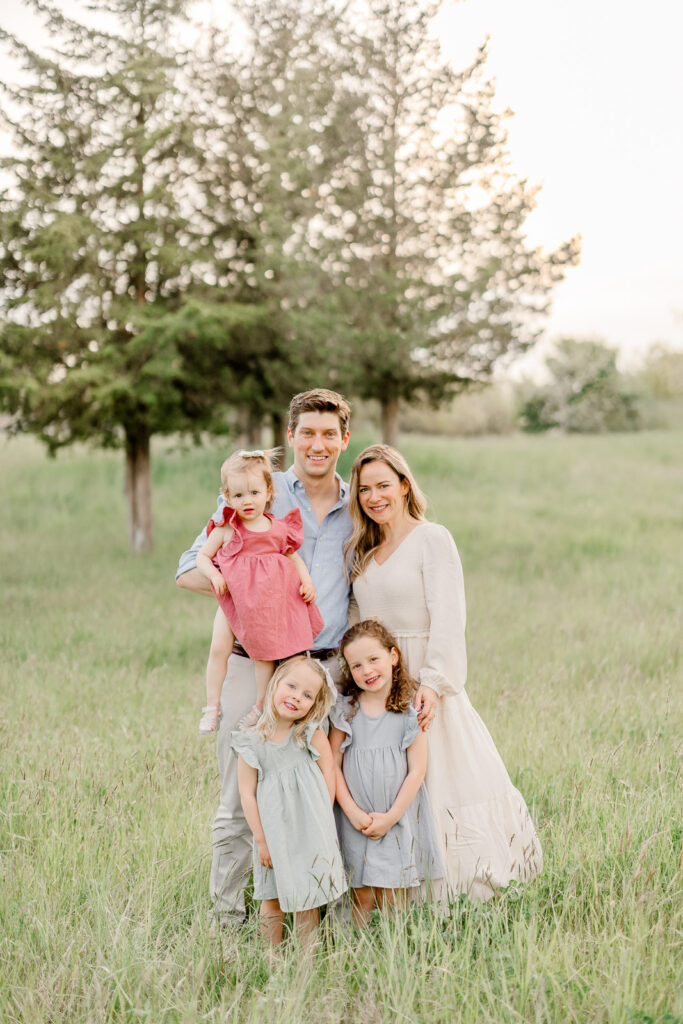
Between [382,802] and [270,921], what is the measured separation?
624 millimetres

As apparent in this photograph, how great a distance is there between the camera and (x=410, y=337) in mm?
13500

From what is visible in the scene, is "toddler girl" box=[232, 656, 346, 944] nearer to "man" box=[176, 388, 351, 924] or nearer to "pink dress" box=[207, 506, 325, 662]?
"pink dress" box=[207, 506, 325, 662]

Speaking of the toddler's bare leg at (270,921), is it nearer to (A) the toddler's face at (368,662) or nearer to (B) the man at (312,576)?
(B) the man at (312,576)

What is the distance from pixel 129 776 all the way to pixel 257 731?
2.03m

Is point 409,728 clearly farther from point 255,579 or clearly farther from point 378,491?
point 378,491

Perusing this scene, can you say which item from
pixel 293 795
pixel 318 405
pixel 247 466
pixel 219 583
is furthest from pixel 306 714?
pixel 318 405

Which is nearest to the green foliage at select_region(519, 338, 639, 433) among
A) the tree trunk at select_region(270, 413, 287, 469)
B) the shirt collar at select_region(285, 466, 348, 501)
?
the tree trunk at select_region(270, 413, 287, 469)

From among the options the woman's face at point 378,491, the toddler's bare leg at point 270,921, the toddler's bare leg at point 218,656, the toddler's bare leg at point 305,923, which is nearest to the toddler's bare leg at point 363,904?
the toddler's bare leg at point 305,923

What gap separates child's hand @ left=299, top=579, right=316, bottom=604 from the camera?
130 inches

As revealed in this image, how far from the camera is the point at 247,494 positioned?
3.29 meters

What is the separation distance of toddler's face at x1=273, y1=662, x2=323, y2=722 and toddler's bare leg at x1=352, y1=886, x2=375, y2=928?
2.56 feet

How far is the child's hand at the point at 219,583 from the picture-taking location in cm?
330

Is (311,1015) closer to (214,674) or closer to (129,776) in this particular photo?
(214,674)

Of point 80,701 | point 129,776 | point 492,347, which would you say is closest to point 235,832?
point 129,776
